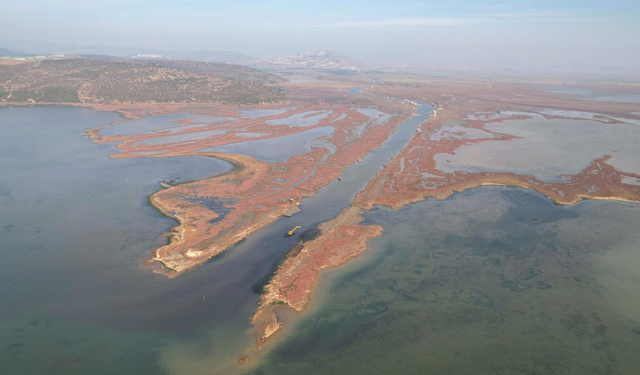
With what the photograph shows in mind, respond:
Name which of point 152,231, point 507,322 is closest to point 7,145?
point 152,231

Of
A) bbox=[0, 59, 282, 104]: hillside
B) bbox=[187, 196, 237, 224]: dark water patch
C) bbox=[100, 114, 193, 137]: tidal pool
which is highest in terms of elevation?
bbox=[0, 59, 282, 104]: hillside

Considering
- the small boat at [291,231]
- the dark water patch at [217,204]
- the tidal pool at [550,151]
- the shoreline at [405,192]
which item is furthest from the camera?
the tidal pool at [550,151]

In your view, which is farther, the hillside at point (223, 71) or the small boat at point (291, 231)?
the hillside at point (223, 71)

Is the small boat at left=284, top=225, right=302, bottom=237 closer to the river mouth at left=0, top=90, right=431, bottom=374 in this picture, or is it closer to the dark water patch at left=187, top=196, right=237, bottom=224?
the river mouth at left=0, top=90, right=431, bottom=374

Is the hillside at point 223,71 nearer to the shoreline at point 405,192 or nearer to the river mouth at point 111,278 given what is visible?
the shoreline at point 405,192

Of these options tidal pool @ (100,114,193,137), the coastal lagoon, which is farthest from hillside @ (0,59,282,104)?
the coastal lagoon

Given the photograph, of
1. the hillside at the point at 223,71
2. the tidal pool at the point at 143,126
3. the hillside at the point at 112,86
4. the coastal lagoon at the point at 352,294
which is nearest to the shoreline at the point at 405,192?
the coastal lagoon at the point at 352,294

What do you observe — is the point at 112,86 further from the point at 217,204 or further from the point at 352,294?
the point at 352,294
